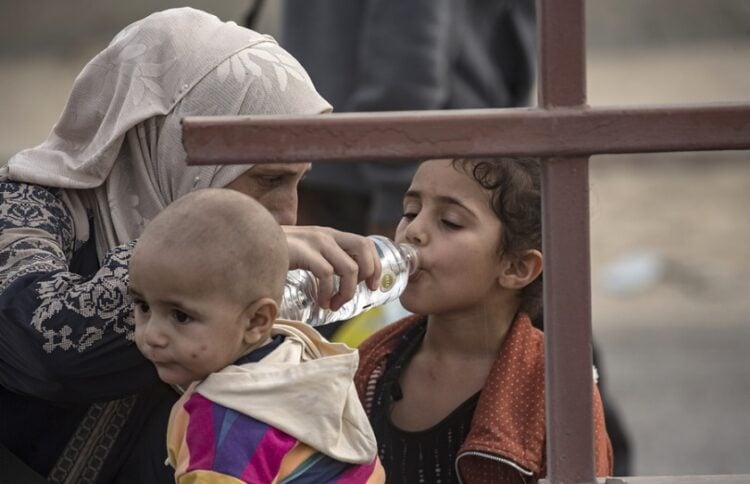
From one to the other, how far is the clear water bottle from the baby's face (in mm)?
236

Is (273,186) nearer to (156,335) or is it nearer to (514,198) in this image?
(514,198)

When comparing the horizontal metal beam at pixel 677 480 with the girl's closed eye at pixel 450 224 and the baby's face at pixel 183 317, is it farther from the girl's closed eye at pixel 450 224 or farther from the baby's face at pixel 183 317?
the girl's closed eye at pixel 450 224

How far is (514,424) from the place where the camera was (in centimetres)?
224

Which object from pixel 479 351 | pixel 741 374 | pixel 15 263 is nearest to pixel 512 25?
pixel 479 351

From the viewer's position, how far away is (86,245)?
2.37 meters

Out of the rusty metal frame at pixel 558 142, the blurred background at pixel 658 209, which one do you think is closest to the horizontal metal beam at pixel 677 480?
the rusty metal frame at pixel 558 142

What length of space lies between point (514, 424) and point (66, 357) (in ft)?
2.25

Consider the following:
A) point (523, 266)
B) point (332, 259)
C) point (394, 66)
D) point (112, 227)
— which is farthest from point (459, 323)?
point (394, 66)

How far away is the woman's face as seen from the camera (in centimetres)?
235

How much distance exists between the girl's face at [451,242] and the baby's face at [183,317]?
60 centimetres

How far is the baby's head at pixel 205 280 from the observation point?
5.95 feet

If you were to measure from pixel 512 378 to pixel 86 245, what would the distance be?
716mm

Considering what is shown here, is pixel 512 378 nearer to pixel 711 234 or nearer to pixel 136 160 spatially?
pixel 136 160

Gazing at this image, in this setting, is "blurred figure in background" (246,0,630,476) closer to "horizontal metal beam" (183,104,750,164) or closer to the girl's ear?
the girl's ear
